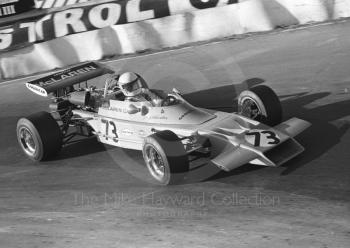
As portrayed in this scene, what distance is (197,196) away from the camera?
26.4 feet

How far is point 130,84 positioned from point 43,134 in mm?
1749

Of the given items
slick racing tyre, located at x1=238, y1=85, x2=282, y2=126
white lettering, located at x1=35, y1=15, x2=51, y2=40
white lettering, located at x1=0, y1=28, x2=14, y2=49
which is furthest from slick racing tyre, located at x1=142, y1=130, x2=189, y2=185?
white lettering, located at x1=0, y1=28, x2=14, y2=49

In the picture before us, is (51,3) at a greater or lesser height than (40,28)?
greater

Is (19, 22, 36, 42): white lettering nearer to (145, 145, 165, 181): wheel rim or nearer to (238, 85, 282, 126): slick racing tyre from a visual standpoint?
(238, 85, 282, 126): slick racing tyre

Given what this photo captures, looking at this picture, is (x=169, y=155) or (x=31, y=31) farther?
(x=31, y=31)

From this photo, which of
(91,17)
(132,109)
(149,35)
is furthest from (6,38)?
(132,109)

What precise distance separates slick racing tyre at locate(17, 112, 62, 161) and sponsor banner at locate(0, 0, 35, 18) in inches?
381

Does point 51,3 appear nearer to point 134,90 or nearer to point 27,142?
point 27,142

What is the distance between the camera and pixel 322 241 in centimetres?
636

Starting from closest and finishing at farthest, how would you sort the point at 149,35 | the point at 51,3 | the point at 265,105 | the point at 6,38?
1. the point at 265,105
2. the point at 149,35
3. the point at 6,38
4. the point at 51,3

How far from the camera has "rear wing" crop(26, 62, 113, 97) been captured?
10.7 meters

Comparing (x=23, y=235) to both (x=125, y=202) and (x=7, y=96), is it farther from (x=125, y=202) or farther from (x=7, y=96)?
(x=7, y=96)

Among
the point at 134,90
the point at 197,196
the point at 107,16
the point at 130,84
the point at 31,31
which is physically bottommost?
the point at 197,196

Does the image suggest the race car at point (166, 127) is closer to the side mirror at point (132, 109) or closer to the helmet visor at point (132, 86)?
the side mirror at point (132, 109)
